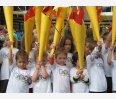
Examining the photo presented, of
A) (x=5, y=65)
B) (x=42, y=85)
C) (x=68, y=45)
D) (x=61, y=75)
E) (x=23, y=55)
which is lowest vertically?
(x=42, y=85)

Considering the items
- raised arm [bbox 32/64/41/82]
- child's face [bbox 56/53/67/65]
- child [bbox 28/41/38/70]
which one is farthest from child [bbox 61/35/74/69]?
raised arm [bbox 32/64/41/82]

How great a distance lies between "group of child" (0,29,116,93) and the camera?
3703 millimetres

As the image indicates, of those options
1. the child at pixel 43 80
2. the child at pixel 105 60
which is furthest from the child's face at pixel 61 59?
the child at pixel 105 60

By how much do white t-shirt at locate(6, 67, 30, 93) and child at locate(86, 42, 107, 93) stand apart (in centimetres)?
69

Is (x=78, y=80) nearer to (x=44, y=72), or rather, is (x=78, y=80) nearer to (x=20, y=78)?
(x=44, y=72)

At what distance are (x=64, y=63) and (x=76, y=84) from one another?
256 millimetres

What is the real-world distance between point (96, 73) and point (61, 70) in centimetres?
41

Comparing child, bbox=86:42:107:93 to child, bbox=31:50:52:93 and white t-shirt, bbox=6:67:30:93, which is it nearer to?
child, bbox=31:50:52:93

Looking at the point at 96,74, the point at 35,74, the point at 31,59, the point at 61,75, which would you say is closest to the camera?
the point at 35,74

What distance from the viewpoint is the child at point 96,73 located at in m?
3.88

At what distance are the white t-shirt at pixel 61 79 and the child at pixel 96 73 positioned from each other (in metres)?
0.29

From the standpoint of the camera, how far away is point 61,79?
12.2ft

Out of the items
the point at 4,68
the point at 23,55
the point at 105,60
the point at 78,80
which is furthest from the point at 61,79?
the point at 4,68

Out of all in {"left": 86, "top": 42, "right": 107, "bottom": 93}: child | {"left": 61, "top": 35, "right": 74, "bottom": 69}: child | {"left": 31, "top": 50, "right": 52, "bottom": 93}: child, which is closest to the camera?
{"left": 31, "top": 50, "right": 52, "bottom": 93}: child
